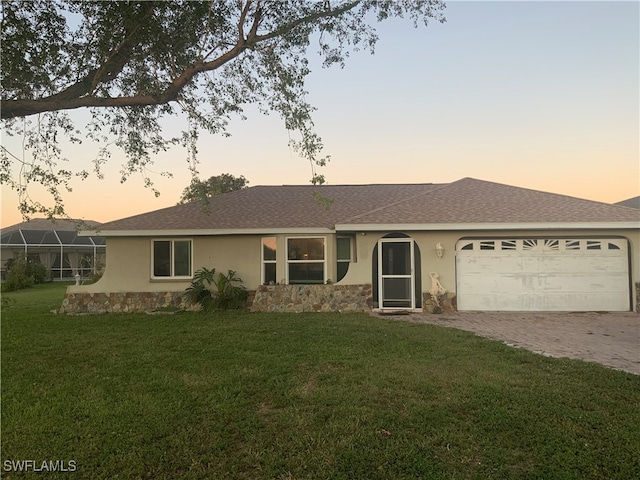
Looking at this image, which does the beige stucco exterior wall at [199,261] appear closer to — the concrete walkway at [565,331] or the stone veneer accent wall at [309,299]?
the stone veneer accent wall at [309,299]

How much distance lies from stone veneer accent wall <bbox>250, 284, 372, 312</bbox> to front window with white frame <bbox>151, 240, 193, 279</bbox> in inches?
116

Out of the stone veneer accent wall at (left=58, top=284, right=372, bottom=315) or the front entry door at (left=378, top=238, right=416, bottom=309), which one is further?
the front entry door at (left=378, top=238, right=416, bottom=309)

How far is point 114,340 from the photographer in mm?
8586

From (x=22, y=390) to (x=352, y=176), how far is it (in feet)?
55.1

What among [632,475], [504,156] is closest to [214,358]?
[632,475]

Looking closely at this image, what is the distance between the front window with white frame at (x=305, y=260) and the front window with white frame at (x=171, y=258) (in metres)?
3.27

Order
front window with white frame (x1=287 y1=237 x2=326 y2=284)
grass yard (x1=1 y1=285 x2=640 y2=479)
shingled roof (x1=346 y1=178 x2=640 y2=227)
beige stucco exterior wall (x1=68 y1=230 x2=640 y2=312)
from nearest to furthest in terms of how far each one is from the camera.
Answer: grass yard (x1=1 y1=285 x2=640 y2=479) → shingled roof (x1=346 y1=178 x2=640 y2=227) → beige stucco exterior wall (x1=68 y1=230 x2=640 y2=312) → front window with white frame (x1=287 y1=237 x2=326 y2=284)

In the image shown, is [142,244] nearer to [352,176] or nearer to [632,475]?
[352,176]

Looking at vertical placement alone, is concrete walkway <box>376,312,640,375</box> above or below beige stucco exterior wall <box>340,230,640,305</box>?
below

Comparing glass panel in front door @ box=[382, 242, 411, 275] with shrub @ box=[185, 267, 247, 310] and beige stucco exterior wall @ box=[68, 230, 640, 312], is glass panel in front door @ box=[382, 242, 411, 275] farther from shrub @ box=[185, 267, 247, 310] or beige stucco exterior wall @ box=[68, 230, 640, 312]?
shrub @ box=[185, 267, 247, 310]

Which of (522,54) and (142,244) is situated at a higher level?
(522,54)

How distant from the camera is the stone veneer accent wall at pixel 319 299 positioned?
40.0ft

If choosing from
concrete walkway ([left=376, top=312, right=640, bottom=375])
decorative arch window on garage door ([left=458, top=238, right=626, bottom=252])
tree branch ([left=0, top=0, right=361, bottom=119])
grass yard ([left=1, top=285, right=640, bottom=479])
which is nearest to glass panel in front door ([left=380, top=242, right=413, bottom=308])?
concrete walkway ([left=376, top=312, right=640, bottom=375])

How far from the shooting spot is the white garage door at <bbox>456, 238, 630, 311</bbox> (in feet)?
38.8
